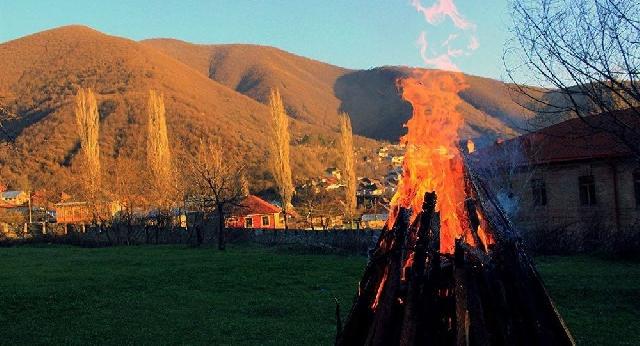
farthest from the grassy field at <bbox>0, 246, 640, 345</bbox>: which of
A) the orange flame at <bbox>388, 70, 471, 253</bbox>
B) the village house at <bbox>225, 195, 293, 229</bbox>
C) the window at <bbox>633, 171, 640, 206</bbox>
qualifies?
the village house at <bbox>225, 195, 293, 229</bbox>

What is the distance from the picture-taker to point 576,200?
83.9 ft

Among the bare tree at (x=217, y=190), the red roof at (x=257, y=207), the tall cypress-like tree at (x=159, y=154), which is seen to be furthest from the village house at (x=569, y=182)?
the tall cypress-like tree at (x=159, y=154)

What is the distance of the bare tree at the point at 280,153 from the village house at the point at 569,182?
83.7 feet

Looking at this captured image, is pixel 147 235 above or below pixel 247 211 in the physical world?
below

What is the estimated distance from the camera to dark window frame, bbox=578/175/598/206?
24969 millimetres

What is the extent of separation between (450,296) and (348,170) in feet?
166

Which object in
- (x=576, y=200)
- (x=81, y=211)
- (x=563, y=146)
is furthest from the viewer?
(x=81, y=211)

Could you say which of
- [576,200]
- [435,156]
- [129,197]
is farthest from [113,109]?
[435,156]

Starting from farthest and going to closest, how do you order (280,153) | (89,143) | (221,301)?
(280,153) < (89,143) < (221,301)

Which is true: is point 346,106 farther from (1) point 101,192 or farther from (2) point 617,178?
(2) point 617,178

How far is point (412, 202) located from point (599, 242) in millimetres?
19974

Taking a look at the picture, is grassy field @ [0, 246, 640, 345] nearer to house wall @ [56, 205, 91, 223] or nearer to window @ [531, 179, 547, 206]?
window @ [531, 179, 547, 206]

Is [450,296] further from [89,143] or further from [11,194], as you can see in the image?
[11,194]

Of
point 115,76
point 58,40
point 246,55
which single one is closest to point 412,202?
point 115,76
